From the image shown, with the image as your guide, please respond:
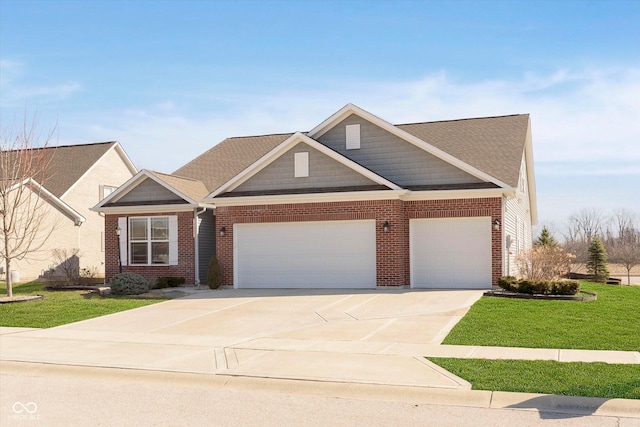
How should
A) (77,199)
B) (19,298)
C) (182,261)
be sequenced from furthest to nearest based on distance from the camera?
1. (77,199)
2. (182,261)
3. (19,298)

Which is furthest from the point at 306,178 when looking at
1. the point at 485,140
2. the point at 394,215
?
the point at 485,140

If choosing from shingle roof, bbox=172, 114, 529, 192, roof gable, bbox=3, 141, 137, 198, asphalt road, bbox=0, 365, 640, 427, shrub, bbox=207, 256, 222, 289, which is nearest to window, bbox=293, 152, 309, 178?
shrub, bbox=207, 256, 222, 289

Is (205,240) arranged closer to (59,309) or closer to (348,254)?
(348,254)

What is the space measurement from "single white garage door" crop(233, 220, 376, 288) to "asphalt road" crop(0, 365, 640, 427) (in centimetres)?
1250

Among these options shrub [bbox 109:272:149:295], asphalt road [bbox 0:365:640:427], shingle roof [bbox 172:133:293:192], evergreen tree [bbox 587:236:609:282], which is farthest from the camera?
evergreen tree [bbox 587:236:609:282]

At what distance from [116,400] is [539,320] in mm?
9110

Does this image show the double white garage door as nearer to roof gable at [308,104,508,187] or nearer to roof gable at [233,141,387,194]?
roof gable at [233,141,387,194]

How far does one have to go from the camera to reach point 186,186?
26234mm

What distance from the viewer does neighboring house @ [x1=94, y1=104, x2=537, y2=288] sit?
70.5 ft

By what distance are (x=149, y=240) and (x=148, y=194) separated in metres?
1.77

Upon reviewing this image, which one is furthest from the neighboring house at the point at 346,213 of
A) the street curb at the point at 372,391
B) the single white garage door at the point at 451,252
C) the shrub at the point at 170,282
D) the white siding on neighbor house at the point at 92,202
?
the street curb at the point at 372,391

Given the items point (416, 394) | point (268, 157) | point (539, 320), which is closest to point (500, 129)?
point (268, 157)

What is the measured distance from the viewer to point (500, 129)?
25.8m

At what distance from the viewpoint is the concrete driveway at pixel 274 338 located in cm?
1007
